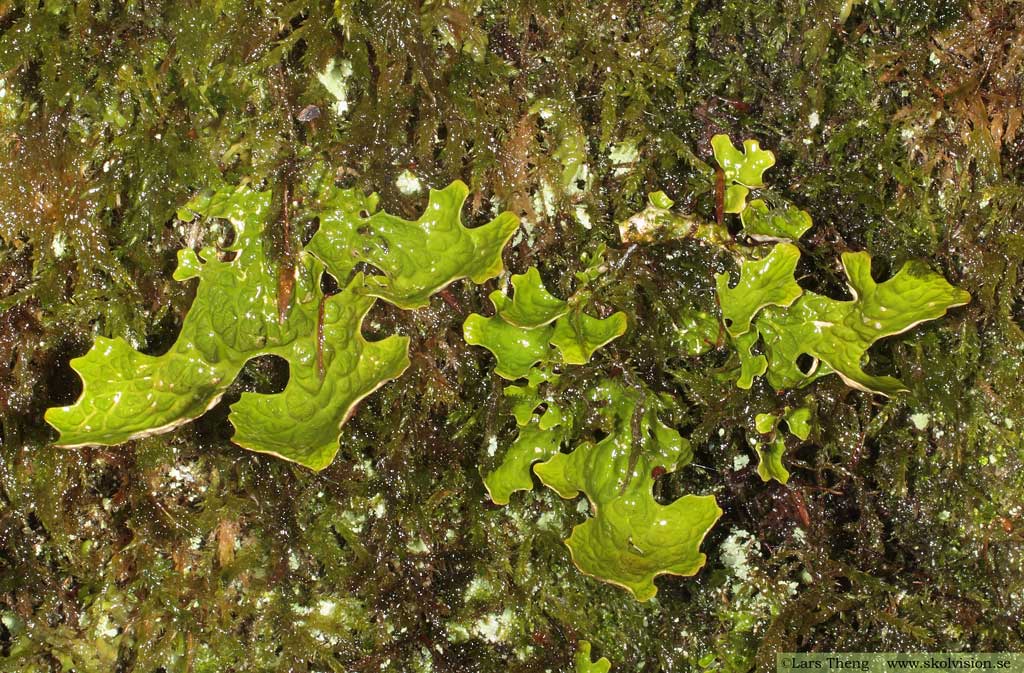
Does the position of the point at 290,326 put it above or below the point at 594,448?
above

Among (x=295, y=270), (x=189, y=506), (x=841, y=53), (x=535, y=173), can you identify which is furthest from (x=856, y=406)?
(x=189, y=506)

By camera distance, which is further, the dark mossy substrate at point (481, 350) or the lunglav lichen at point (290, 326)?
the dark mossy substrate at point (481, 350)

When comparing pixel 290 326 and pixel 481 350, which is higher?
pixel 290 326

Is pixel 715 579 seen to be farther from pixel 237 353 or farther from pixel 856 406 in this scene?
pixel 237 353

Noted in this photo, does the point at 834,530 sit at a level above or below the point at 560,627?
above

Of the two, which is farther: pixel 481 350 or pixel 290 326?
pixel 481 350

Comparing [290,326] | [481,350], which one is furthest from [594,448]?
[290,326]

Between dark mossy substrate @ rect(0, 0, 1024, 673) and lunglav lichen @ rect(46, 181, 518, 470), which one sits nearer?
lunglav lichen @ rect(46, 181, 518, 470)

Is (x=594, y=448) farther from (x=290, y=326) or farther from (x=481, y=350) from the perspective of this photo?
A: (x=290, y=326)
